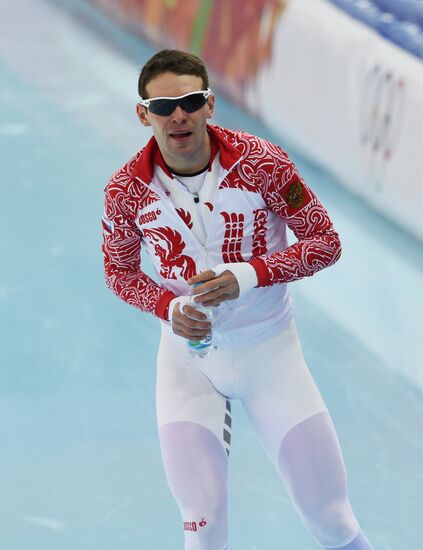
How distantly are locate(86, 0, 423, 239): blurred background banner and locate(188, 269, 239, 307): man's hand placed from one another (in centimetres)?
336

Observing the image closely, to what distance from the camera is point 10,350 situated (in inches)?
251

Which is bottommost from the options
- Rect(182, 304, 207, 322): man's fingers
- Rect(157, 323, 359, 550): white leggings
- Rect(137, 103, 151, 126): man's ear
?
Rect(157, 323, 359, 550): white leggings

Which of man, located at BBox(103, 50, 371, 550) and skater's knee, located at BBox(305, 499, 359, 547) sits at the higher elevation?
man, located at BBox(103, 50, 371, 550)

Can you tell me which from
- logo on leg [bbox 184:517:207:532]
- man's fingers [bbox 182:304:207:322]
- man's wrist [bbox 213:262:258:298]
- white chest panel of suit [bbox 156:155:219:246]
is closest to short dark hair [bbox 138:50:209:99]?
white chest panel of suit [bbox 156:155:219:246]

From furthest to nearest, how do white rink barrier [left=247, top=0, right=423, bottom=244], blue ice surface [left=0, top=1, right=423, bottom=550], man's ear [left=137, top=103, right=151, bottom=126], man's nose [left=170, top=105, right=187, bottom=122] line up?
white rink barrier [left=247, top=0, right=423, bottom=244] → blue ice surface [left=0, top=1, right=423, bottom=550] → man's ear [left=137, top=103, right=151, bottom=126] → man's nose [left=170, top=105, right=187, bottom=122]

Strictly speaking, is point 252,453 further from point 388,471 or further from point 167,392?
point 167,392

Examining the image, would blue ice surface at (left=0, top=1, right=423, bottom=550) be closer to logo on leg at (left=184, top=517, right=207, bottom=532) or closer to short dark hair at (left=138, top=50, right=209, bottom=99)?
logo on leg at (left=184, top=517, right=207, bottom=532)

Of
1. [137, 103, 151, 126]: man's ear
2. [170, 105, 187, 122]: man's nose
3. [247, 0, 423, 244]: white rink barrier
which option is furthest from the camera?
[247, 0, 423, 244]: white rink barrier

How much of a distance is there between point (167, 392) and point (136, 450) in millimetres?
1453

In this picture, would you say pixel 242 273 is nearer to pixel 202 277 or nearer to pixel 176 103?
pixel 202 277

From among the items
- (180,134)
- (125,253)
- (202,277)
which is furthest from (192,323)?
(180,134)

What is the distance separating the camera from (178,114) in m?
3.86

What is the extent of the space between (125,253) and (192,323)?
1.46ft

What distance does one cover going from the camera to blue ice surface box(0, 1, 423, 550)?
5.07m
